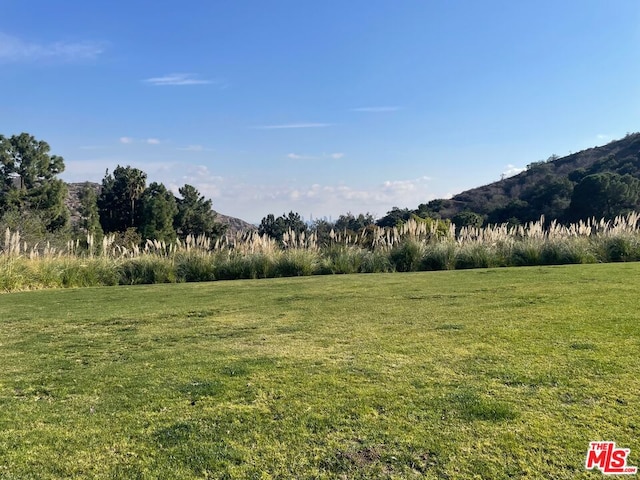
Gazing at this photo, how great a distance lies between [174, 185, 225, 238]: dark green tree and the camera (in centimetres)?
3124

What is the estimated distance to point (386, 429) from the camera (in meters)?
1.90

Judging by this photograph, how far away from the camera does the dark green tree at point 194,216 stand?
103 feet

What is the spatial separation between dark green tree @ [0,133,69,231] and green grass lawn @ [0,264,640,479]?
21.7 metres

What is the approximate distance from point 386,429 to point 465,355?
106cm

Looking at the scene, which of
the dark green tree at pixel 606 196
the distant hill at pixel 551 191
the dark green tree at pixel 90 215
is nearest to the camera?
the dark green tree at pixel 606 196

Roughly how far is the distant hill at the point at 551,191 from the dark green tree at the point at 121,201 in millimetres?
17348

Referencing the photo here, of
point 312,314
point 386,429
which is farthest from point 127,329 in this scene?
point 386,429

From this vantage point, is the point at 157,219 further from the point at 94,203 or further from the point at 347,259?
the point at 347,259

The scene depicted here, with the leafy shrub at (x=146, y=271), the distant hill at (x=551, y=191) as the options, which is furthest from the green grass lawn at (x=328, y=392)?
the distant hill at (x=551, y=191)

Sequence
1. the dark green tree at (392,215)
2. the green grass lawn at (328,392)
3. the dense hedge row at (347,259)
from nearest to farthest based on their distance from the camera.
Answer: the green grass lawn at (328,392), the dense hedge row at (347,259), the dark green tree at (392,215)

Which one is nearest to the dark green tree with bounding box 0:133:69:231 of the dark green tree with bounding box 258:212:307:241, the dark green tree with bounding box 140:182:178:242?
the dark green tree with bounding box 140:182:178:242

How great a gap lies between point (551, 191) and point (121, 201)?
25.9m

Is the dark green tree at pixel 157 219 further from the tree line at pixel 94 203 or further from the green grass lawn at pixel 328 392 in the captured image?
the green grass lawn at pixel 328 392

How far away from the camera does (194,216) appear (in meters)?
32.2
